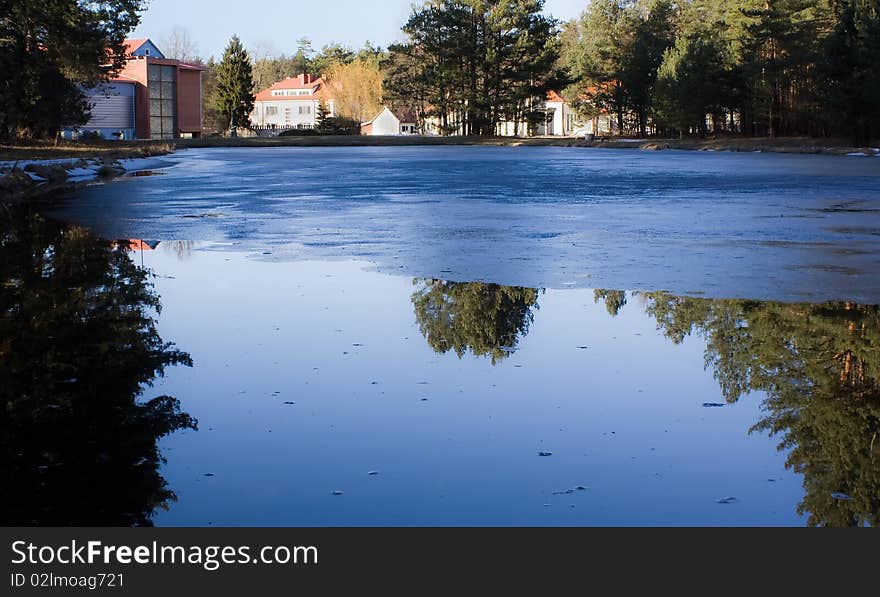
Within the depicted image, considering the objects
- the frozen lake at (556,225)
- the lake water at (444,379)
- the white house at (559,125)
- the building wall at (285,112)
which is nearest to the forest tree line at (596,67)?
the white house at (559,125)

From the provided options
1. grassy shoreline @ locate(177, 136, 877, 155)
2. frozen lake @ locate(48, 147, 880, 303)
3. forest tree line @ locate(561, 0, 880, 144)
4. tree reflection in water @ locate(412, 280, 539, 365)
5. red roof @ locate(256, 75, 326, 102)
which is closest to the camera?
tree reflection in water @ locate(412, 280, 539, 365)

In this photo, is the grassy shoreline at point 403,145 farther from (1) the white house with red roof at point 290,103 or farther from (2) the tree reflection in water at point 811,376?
(1) the white house with red roof at point 290,103

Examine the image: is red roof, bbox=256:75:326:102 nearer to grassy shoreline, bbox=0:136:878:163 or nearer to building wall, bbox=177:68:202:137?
building wall, bbox=177:68:202:137

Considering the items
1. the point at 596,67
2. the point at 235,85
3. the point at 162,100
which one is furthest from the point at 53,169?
the point at 596,67

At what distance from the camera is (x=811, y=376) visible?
736cm

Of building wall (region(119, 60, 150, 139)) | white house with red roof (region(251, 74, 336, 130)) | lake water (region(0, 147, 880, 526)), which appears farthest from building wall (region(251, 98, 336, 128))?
lake water (region(0, 147, 880, 526))

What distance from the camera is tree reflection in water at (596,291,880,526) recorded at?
5.35m

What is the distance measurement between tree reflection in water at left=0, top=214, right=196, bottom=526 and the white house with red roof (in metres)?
153

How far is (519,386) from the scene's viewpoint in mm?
7227

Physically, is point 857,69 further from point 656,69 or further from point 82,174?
point 82,174

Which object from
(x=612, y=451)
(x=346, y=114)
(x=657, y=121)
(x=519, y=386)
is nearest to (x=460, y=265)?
(x=519, y=386)

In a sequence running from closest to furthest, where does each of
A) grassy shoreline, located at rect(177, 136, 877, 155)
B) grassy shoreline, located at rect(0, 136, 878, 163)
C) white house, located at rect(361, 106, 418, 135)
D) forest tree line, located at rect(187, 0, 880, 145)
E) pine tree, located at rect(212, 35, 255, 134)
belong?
grassy shoreline, located at rect(0, 136, 878, 163)
forest tree line, located at rect(187, 0, 880, 145)
grassy shoreline, located at rect(177, 136, 877, 155)
pine tree, located at rect(212, 35, 255, 134)
white house, located at rect(361, 106, 418, 135)
